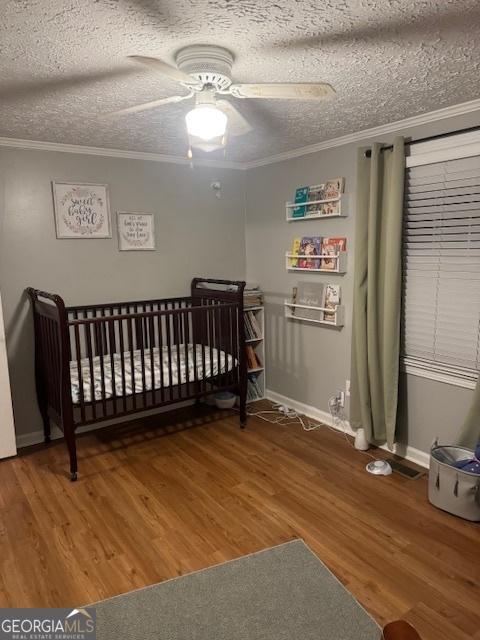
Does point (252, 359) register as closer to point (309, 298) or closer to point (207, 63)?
point (309, 298)

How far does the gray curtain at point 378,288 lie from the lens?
8.93ft

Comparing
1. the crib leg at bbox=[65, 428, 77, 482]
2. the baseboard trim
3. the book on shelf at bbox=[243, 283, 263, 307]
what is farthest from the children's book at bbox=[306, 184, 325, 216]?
the crib leg at bbox=[65, 428, 77, 482]

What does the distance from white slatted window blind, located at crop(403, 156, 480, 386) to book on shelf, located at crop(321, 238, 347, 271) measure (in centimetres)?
52

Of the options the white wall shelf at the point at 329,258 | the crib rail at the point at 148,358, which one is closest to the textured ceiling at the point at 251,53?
the white wall shelf at the point at 329,258

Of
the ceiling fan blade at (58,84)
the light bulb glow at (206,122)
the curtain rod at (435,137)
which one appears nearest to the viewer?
the light bulb glow at (206,122)

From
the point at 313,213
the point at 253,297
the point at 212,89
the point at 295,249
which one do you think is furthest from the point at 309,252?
the point at 212,89

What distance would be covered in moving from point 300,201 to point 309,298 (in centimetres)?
78

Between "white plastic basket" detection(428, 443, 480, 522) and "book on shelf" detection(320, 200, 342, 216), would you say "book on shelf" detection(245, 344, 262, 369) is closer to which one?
"book on shelf" detection(320, 200, 342, 216)

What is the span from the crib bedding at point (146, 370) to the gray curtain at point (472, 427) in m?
1.70

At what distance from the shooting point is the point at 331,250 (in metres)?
3.31

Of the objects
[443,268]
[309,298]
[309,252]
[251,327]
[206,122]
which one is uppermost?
[206,122]

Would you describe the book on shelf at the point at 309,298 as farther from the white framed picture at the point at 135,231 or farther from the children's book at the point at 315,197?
the white framed picture at the point at 135,231

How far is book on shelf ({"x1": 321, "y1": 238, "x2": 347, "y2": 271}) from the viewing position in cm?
324

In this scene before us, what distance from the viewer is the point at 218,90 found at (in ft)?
6.13
